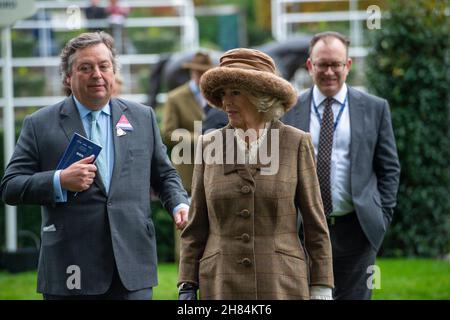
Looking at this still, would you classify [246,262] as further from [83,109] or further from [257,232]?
[83,109]

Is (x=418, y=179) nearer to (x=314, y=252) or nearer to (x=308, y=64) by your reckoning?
(x=308, y=64)

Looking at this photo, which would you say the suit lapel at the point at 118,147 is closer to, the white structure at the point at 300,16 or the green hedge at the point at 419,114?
the green hedge at the point at 419,114

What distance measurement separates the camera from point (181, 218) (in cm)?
506

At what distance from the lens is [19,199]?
16.6 ft

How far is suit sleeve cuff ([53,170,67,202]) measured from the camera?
4.94 m

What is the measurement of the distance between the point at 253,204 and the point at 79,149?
3.39ft

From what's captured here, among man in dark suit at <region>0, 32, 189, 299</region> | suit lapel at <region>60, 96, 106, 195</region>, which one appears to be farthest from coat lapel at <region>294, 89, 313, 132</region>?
suit lapel at <region>60, 96, 106, 195</region>

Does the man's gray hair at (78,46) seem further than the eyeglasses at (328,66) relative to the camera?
No

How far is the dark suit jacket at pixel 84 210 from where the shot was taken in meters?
5.06

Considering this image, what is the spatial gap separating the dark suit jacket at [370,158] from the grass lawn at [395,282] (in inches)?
98.7

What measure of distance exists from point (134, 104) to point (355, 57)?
567 inches

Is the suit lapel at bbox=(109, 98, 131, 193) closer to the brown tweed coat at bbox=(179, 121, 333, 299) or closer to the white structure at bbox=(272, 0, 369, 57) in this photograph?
the brown tweed coat at bbox=(179, 121, 333, 299)

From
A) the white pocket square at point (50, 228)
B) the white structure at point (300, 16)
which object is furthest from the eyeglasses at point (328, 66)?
the white structure at point (300, 16)

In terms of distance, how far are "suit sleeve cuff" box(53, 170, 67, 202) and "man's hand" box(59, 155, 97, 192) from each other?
2 cm
